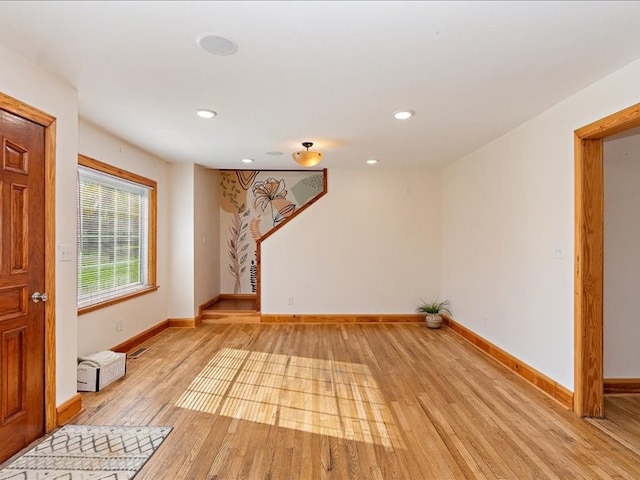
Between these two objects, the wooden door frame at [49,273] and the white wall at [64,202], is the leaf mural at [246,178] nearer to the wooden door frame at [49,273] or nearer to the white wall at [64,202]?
the white wall at [64,202]

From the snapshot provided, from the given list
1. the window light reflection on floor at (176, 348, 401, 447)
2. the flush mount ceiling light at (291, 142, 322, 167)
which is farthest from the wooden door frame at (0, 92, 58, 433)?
the flush mount ceiling light at (291, 142, 322, 167)

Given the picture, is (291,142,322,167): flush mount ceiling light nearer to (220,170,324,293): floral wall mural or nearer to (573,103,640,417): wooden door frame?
(573,103,640,417): wooden door frame

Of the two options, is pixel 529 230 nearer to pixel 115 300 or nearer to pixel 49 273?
pixel 49 273

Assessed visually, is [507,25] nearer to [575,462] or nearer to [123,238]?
[575,462]

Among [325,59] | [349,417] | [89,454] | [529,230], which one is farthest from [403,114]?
[89,454]

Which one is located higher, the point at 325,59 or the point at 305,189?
the point at 325,59

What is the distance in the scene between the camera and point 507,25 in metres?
1.78

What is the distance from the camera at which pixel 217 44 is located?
1.95 meters

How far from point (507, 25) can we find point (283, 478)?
8.76 feet

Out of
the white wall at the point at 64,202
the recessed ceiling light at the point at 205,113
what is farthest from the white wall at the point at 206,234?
the white wall at the point at 64,202

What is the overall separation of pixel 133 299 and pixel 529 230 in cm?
443

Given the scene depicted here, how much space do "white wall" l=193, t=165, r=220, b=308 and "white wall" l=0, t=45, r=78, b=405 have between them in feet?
8.66

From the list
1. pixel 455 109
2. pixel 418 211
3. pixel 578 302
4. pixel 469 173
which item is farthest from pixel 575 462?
pixel 418 211

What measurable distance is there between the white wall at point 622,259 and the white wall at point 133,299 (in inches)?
189
